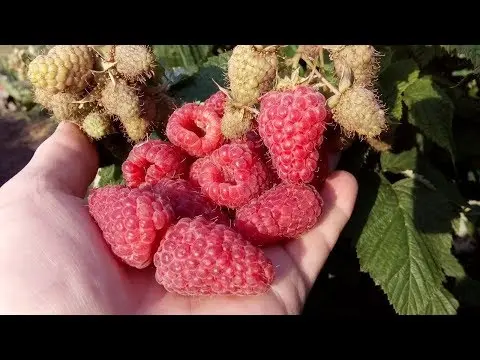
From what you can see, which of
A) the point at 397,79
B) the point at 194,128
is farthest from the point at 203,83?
the point at 397,79

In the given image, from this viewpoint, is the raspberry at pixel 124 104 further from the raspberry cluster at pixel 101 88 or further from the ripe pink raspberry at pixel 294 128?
the ripe pink raspberry at pixel 294 128

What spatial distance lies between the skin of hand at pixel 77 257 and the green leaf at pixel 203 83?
40 centimetres

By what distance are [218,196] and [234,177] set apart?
0.23 feet

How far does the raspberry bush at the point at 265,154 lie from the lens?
55.6 inches

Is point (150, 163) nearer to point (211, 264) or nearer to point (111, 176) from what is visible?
point (111, 176)

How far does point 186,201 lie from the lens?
5.16 ft

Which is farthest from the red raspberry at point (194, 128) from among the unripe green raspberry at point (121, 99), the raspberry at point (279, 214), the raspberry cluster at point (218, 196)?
the raspberry at point (279, 214)

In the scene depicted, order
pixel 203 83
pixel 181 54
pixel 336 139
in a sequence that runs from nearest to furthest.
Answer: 1. pixel 336 139
2. pixel 203 83
3. pixel 181 54

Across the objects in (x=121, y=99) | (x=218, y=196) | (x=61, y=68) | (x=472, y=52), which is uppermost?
(x=61, y=68)

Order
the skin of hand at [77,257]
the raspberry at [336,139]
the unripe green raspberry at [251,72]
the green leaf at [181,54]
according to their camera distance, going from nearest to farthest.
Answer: the skin of hand at [77,257]
the unripe green raspberry at [251,72]
the raspberry at [336,139]
the green leaf at [181,54]

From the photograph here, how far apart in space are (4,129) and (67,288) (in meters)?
4.71

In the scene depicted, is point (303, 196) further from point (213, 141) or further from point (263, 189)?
point (213, 141)

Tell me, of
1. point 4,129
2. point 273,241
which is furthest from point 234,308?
point 4,129

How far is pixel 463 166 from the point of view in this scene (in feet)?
6.91
